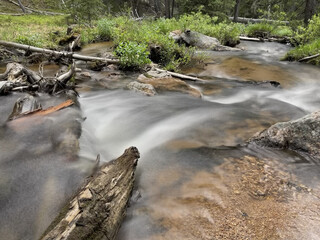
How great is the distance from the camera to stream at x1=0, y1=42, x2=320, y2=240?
8.39 feet

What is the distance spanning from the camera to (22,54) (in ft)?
35.8

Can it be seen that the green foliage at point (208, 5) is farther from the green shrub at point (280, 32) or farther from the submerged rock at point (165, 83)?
the submerged rock at point (165, 83)

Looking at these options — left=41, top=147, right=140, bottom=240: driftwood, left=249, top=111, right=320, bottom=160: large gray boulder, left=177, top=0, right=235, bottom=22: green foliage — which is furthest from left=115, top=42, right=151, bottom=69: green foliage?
left=177, top=0, right=235, bottom=22: green foliage

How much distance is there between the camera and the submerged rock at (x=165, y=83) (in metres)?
7.22

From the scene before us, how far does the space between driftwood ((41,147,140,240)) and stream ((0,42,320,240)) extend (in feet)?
0.71

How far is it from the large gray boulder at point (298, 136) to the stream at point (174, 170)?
6.4 inches

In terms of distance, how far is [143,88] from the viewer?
6.98 m

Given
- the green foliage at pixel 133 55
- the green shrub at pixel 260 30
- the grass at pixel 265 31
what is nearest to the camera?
the green foliage at pixel 133 55

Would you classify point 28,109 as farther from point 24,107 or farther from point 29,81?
point 29,81

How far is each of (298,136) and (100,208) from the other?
3162 millimetres

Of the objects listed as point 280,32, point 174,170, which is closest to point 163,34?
point 280,32

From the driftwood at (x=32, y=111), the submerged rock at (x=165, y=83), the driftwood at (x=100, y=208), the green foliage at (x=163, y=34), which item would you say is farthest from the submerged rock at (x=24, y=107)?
the green foliage at (x=163, y=34)

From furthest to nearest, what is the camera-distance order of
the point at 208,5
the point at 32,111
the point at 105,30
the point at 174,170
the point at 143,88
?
the point at 208,5 < the point at 105,30 < the point at 143,88 < the point at 32,111 < the point at 174,170

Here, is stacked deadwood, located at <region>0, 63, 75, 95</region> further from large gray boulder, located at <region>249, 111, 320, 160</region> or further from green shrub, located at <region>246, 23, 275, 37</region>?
green shrub, located at <region>246, 23, 275, 37</region>
